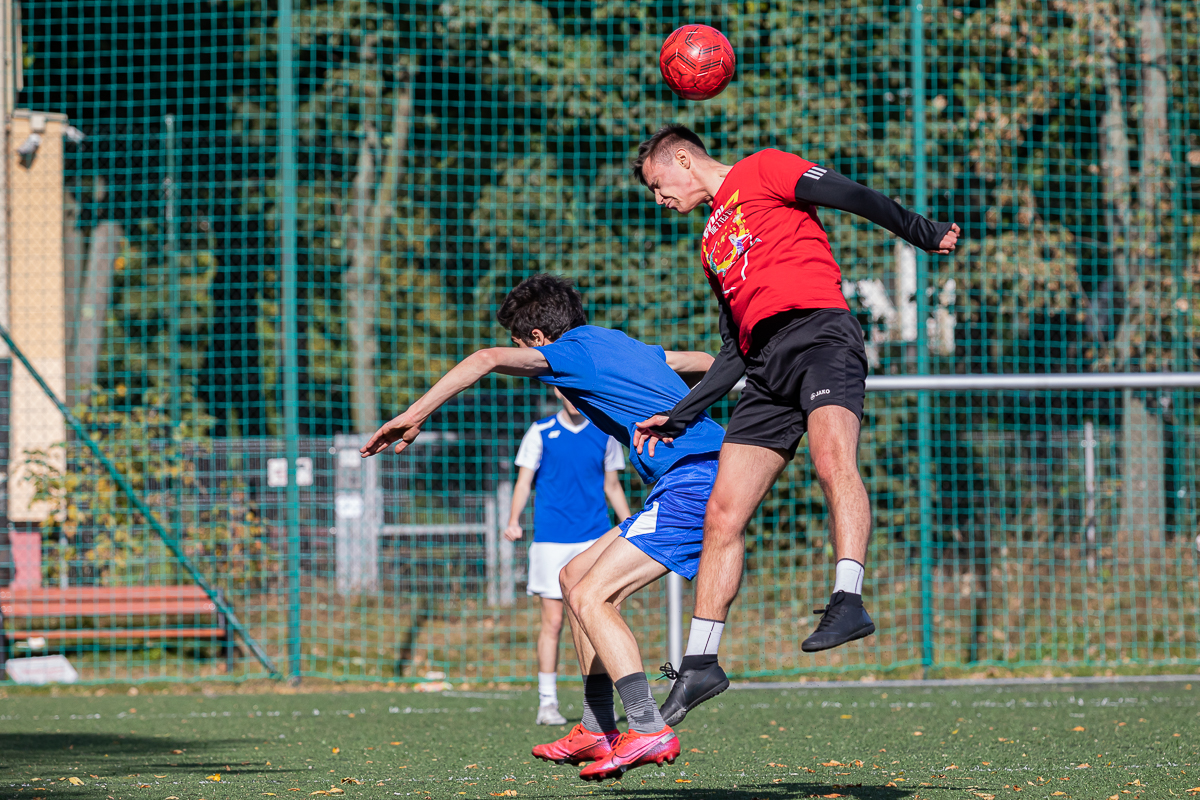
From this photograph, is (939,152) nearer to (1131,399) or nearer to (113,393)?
(1131,399)

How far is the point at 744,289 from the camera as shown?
427cm

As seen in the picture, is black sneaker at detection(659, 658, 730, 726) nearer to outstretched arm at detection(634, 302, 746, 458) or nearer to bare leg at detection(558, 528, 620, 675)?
bare leg at detection(558, 528, 620, 675)

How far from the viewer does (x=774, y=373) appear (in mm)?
4199

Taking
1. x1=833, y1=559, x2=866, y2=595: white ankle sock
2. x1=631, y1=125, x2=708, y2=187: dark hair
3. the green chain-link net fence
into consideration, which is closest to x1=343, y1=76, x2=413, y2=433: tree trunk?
the green chain-link net fence

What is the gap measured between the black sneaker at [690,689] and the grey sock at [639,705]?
3 centimetres

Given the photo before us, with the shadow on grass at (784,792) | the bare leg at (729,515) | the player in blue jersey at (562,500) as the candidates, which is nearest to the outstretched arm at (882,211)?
the bare leg at (729,515)

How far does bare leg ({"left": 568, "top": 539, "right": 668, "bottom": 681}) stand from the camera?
4.28 m

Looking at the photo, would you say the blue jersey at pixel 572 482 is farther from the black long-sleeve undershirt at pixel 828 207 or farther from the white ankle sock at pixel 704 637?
the white ankle sock at pixel 704 637

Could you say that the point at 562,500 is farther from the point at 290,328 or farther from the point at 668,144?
the point at 668,144

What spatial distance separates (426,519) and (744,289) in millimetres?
8071

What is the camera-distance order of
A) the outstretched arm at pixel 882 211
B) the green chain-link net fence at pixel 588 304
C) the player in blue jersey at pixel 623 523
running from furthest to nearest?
the green chain-link net fence at pixel 588 304, the player in blue jersey at pixel 623 523, the outstretched arm at pixel 882 211

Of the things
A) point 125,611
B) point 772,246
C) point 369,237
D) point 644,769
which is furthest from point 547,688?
point 369,237

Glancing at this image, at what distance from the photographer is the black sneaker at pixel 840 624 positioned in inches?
146

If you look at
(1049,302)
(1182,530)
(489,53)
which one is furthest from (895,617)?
(489,53)
